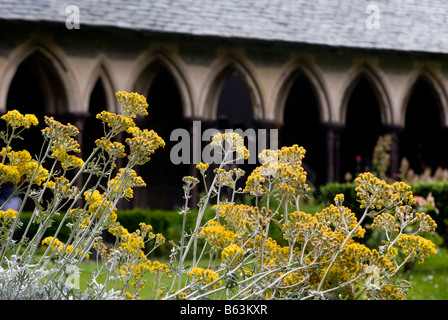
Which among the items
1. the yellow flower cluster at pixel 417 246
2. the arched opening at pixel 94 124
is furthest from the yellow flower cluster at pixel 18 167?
the arched opening at pixel 94 124

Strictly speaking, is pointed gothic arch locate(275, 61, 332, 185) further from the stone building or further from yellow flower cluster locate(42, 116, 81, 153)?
yellow flower cluster locate(42, 116, 81, 153)

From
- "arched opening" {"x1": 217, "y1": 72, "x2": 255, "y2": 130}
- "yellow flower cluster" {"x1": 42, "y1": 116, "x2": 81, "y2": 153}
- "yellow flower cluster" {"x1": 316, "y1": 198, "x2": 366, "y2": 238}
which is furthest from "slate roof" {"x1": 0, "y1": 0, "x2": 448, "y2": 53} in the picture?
"yellow flower cluster" {"x1": 316, "y1": 198, "x2": 366, "y2": 238}

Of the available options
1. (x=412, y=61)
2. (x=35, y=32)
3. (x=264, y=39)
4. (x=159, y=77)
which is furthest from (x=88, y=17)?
(x=412, y=61)

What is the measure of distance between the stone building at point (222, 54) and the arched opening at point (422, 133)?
0.57 m

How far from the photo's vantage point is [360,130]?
1582cm

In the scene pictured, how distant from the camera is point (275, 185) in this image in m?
2.46

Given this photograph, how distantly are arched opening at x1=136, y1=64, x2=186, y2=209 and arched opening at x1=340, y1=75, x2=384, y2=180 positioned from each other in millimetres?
3627

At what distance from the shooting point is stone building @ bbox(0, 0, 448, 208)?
1073 centimetres

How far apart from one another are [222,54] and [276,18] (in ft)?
3.50

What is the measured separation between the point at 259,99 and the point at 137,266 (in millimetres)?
9515

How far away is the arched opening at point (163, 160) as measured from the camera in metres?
14.2

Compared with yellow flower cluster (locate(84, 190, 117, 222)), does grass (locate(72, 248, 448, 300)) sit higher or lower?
lower

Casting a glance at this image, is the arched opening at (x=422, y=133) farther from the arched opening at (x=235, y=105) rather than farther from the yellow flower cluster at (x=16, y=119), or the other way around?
the yellow flower cluster at (x=16, y=119)
